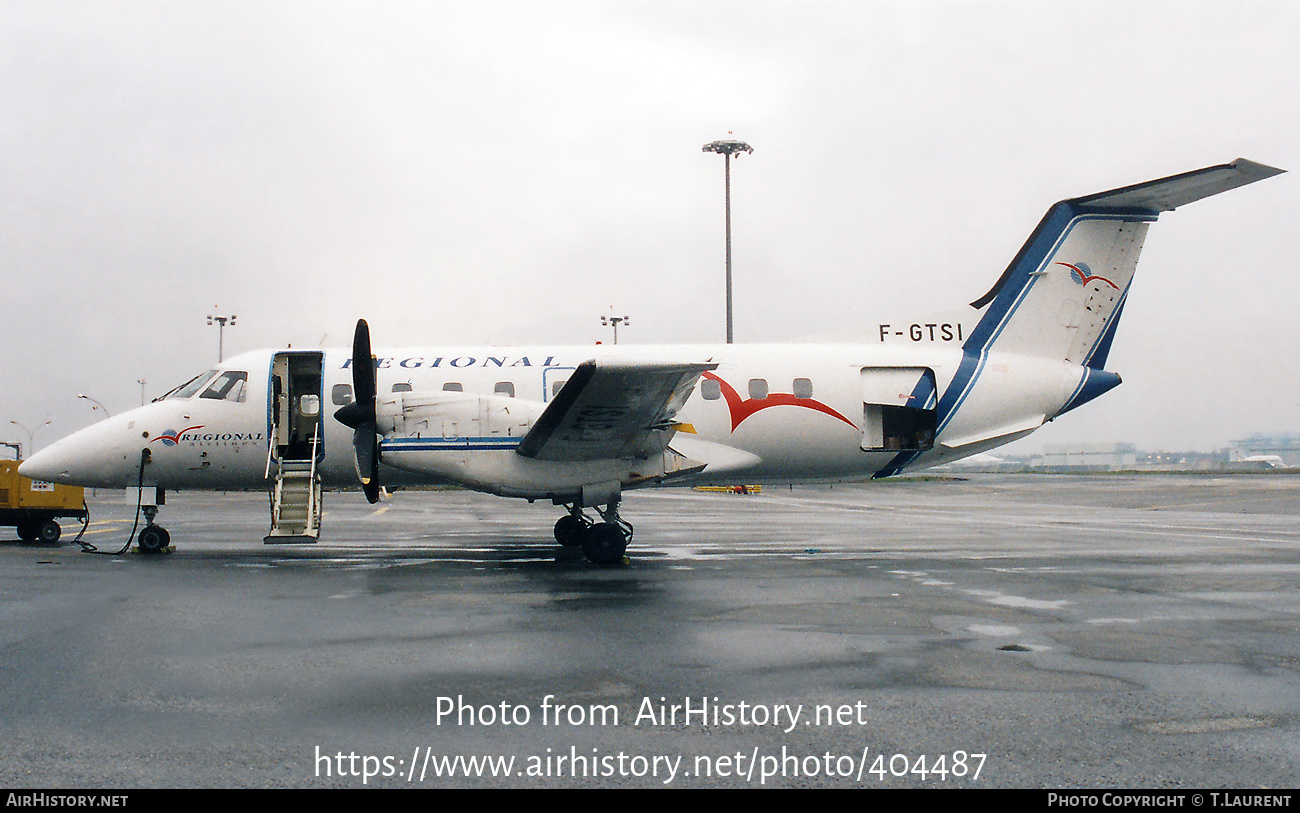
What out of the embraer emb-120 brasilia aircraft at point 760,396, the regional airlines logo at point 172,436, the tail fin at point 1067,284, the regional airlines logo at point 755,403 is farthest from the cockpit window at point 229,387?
the tail fin at point 1067,284

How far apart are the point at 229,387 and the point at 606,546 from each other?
308 inches

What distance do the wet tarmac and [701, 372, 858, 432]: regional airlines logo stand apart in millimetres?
2611

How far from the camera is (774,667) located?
6.75 metres

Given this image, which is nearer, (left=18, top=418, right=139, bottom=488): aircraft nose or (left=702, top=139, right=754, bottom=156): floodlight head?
(left=18, top=418, right=139, bottom=488): aircraft nose

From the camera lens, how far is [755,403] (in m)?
15.1

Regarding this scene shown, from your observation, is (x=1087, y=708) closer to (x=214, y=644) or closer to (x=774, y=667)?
(x=774, y=667)

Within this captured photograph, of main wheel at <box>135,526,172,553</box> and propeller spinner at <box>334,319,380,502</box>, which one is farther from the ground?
propeller spinner at <box>334,319,380,502</box>

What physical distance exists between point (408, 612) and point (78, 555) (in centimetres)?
940

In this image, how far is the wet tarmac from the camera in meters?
4.62

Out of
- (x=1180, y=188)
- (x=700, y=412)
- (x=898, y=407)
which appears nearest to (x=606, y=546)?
(x=700, y=412)

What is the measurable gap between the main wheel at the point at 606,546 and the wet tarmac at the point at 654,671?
31 cm

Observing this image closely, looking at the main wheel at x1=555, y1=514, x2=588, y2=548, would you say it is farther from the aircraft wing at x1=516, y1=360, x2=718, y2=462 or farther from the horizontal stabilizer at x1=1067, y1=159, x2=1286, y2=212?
the horizontal stabilizer at x1=1067, y1=159, x2=1286, y2=212

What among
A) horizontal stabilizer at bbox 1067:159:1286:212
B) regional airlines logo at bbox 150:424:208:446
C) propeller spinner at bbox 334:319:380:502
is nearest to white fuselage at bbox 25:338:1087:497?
regional airlines logo at bbox 150:424:208:446
